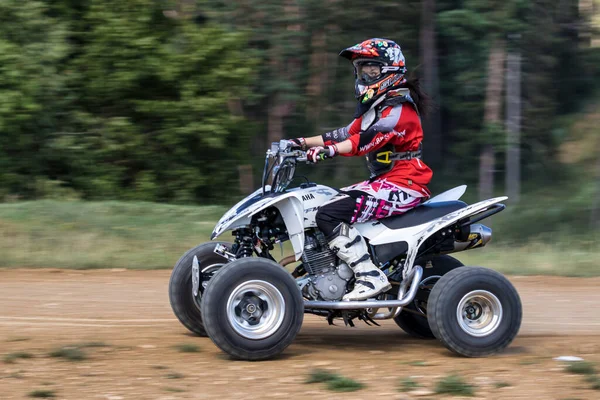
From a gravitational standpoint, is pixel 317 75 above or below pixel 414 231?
above

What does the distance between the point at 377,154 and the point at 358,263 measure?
0.90m

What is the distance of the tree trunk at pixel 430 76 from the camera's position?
18500 millimetres

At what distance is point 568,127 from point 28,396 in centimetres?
1631

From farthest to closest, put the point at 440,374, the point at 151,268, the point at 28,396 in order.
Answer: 1. the point at 151,268
2. the point at 440,374
3. the point at 28,396

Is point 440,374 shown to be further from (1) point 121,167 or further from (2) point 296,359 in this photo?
(1) point 121,167

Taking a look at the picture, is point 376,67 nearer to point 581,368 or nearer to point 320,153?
point 320,153

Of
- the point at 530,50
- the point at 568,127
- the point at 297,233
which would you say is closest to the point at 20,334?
the point at 297,233

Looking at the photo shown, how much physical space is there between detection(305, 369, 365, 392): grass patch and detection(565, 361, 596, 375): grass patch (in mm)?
1631

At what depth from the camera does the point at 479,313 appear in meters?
7.37

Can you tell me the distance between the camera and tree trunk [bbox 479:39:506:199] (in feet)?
58.0

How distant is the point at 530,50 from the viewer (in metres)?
18.7

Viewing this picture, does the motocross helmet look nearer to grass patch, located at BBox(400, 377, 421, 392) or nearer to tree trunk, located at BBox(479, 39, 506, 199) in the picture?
grass patch, located at BBox(400, 377, 421, 392)

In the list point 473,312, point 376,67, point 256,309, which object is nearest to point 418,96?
point 376,67

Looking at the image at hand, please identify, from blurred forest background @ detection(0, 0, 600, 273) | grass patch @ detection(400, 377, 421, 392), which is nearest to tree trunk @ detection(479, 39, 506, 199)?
blurred forest background @ detection(0, 0, 600, 273)
